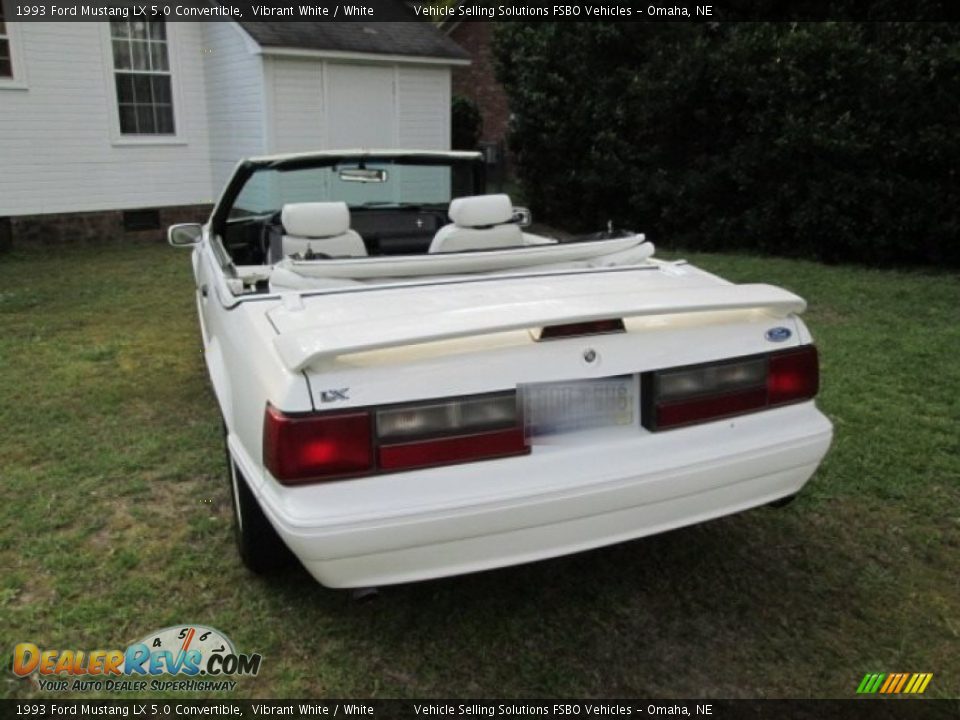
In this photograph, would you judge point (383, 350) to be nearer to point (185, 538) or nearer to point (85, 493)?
point (185, 538)

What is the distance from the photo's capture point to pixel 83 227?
11.9 metres

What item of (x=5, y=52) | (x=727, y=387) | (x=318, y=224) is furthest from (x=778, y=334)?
(x=5, y=52)

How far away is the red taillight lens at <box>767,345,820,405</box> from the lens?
2.60 m

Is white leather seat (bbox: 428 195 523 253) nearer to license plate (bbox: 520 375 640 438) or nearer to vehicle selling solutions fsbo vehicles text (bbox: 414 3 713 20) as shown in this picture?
license plate (bbox: 520 375 640 438)

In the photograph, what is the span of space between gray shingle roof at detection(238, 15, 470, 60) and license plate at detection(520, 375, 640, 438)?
10.7 metres

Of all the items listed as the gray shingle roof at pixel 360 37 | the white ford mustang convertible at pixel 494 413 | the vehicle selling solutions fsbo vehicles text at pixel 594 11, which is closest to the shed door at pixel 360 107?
the gray shingle roof at pixel 360 37

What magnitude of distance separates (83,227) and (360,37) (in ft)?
16.9

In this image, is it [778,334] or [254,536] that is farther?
[254,536]

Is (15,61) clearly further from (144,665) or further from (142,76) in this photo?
(144,665)

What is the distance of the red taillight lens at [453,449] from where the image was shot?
2.15 meters

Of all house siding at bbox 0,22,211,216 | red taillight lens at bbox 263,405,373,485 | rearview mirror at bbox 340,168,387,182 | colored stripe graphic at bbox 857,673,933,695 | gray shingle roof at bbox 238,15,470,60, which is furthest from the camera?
gray shingle roof at bbox 238,15,470,60

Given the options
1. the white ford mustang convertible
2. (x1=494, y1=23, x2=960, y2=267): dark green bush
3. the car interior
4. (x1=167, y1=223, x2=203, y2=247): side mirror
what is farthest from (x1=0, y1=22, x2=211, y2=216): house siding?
the white ford mustang convertible

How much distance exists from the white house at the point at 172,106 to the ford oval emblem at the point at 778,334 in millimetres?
10603

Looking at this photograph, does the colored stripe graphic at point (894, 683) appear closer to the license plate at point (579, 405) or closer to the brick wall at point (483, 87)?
the license plate at point (579, 405)
